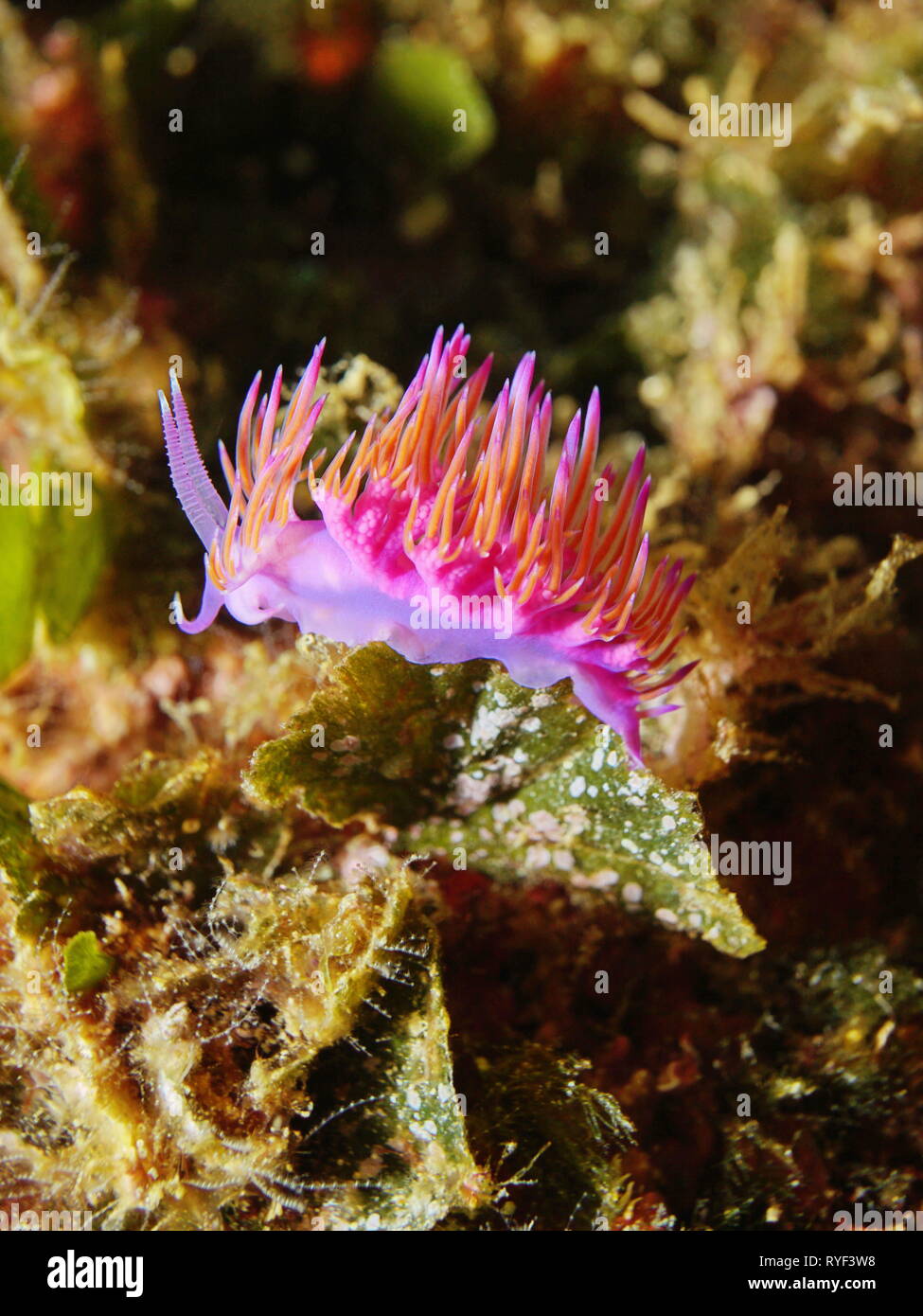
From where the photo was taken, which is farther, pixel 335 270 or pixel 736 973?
pixel 335 270

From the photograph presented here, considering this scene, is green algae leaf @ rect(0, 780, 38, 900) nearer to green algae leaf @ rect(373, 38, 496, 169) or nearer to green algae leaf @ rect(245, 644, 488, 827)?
green algae leaf @ rect(245, 644, 488, 827)

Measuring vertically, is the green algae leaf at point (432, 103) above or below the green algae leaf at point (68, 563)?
above

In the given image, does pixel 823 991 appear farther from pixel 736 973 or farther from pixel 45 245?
pixel 45 245

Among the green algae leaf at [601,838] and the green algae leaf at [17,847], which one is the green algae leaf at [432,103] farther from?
the green algae leaf at [17,847]

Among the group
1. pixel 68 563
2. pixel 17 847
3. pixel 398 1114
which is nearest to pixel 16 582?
pixel 68 563

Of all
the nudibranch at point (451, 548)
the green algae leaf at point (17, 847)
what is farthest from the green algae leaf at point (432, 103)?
the green algae leaf at point (17, 847)

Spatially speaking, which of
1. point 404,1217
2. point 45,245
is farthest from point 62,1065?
point 45,245
